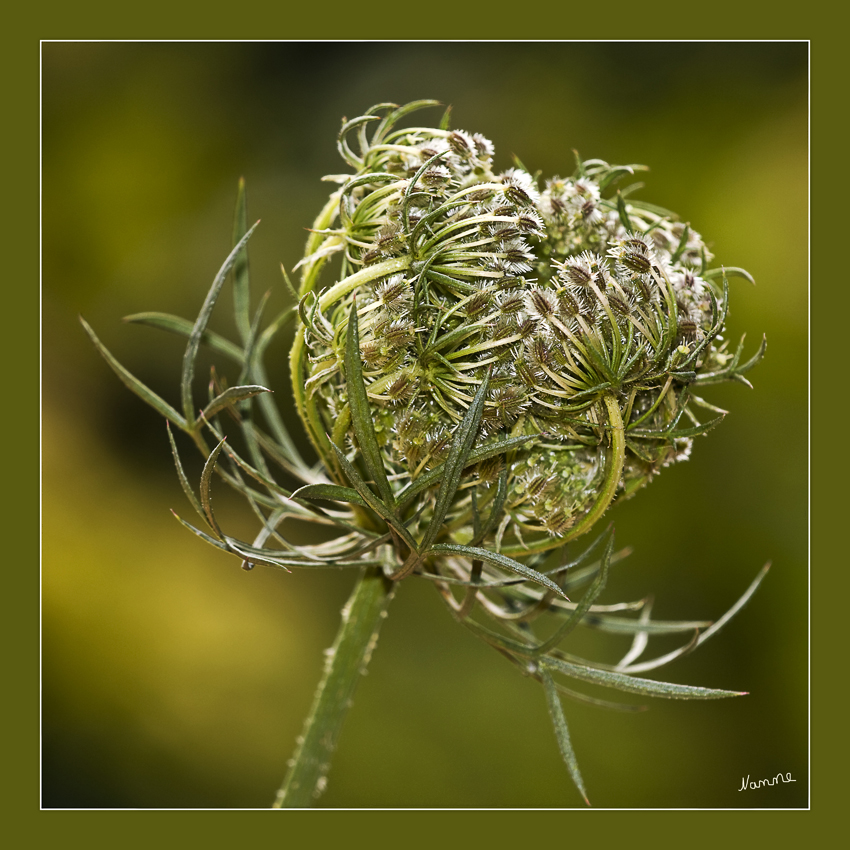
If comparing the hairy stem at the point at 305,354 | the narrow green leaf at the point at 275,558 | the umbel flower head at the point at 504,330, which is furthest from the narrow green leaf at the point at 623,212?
the narrow green leaf at the point at 275,558

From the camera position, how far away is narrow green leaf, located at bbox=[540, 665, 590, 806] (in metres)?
1.78

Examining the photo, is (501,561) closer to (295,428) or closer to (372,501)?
(372,501)

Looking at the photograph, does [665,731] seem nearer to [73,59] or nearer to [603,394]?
[603,394]

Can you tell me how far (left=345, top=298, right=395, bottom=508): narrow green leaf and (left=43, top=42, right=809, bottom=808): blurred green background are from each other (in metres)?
3.09

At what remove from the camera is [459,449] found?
5.00 ft

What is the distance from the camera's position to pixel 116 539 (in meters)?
4.82

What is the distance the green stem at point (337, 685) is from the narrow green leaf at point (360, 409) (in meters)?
0.56

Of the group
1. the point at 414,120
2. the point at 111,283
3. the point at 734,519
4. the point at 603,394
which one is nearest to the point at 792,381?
the point at 734,519

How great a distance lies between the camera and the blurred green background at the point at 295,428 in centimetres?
453

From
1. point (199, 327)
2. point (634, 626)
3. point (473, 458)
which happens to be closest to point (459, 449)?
point (473, 458)

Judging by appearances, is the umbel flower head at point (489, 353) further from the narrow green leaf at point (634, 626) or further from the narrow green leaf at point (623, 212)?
the narrow green leaf at point (634, 626)

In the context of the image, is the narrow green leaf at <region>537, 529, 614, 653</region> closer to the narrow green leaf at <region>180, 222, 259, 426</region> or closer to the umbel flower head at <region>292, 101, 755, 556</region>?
the umbel flower head at <region>292, 101, 755, 556</region>

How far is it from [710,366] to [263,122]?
12.7 ft

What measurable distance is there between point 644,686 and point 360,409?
94cm
